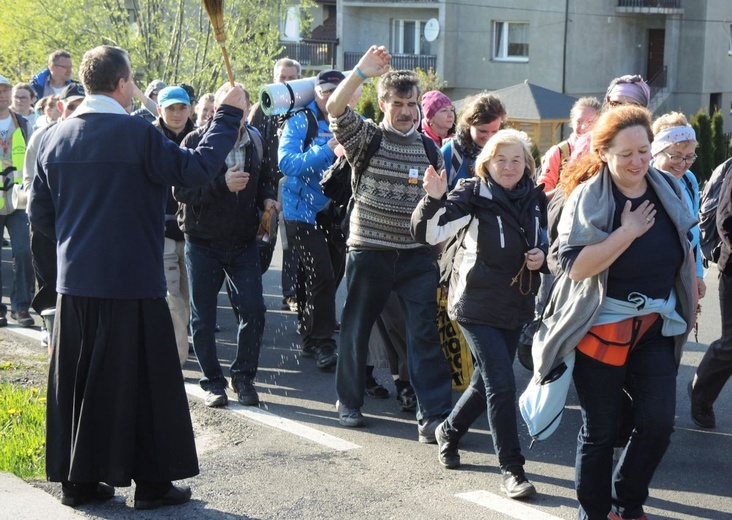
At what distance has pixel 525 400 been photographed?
4867 millimetres

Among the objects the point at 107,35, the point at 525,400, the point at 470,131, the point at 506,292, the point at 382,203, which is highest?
the point at 107,35

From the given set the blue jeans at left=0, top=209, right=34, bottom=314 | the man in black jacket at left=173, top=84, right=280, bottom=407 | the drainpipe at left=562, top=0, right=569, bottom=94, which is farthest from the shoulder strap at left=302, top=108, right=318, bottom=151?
the drainpipe at left=562, top=0, right=569, bottom=94

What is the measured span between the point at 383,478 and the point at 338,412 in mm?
1262

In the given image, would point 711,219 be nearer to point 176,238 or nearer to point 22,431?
point 176,238

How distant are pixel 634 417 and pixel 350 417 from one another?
2.22 meters

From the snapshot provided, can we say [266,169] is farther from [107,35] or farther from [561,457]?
[107,35]

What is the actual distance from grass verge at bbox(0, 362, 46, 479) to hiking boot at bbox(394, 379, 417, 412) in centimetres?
220

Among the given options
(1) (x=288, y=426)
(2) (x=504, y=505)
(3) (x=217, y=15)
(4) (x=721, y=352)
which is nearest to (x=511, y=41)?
(4) (x=721, y=352)

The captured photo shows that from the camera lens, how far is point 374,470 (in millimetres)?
5734

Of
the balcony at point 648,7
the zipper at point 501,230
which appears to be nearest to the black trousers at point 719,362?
the zipper at point 501,230

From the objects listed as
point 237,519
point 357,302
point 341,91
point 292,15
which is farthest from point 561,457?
point 292,15

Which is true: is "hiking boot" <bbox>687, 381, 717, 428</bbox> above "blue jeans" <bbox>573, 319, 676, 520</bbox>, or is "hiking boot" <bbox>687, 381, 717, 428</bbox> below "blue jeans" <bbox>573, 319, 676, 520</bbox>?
below

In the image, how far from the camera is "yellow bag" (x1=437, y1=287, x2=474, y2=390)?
7.04 m

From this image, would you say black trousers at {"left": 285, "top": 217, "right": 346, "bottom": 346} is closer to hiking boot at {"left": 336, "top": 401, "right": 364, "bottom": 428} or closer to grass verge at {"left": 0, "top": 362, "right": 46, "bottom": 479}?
hiking boot at {"left": 336, "top": 401, "right": 364, "bottom": 428}
